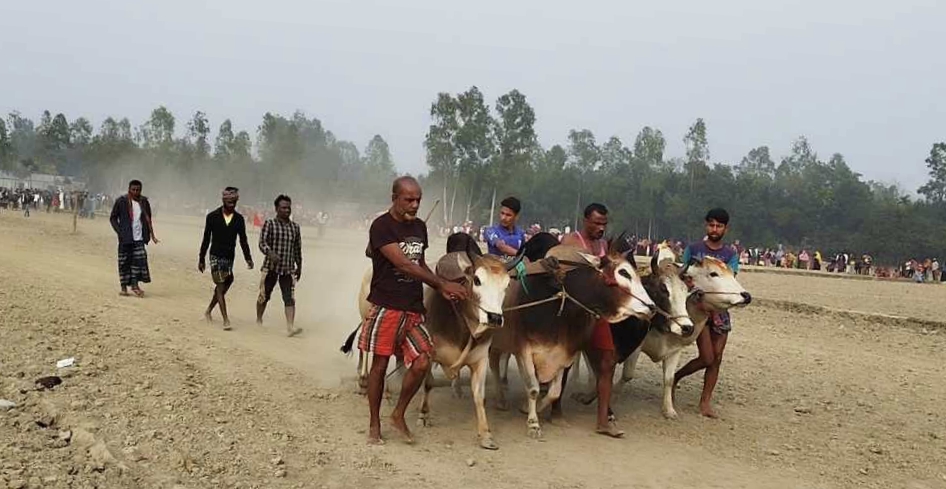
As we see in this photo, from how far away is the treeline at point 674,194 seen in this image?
64.3 metres

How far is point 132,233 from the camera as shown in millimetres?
13555

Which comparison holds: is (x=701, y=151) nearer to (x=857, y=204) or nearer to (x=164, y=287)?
(x=857, y=204)

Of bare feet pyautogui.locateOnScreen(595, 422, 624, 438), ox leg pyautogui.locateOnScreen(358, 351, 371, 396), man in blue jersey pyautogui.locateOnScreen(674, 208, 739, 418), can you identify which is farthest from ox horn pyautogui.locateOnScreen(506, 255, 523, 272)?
ox leg pyautogui.locateOnScreen(358, 351, 371, 396)

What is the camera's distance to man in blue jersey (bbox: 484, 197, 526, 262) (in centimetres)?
947

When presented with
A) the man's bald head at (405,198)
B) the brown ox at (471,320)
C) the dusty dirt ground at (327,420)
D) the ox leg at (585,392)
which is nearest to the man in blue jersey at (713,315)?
the dusty dirt ground at (327,420)

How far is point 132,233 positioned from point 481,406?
336 inches

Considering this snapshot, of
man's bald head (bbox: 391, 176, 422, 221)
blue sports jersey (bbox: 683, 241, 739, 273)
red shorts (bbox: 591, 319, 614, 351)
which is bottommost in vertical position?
red shorts (bbox: 591, 319, 614, 351)

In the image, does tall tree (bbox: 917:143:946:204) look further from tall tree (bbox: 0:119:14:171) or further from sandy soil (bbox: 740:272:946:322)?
tall tree (bbox: 0:119:14:171)

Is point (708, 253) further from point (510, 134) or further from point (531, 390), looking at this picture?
point (510, 134)

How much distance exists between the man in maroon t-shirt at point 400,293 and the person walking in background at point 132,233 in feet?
25.9

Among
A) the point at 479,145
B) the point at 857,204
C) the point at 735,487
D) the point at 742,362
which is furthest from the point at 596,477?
the point at 857,204

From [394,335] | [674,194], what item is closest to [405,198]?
[394,335]

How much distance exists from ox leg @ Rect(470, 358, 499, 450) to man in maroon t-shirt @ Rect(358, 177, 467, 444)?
1.86ft

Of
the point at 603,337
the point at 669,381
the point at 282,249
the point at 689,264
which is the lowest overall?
the point at 669,381
